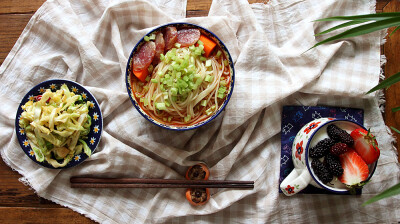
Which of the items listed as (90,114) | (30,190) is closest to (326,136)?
(90,114)

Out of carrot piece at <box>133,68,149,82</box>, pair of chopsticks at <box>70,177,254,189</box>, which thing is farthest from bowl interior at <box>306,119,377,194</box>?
carrot piece at <box>133,68,149,82</box>

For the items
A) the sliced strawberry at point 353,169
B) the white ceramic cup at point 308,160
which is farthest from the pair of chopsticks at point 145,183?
the sliced strawberry at point 353,169

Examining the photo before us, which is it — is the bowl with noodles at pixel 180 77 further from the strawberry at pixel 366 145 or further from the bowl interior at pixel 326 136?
the strawberry at pixel 366 145

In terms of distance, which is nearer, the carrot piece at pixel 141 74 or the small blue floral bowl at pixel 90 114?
the carrot piece at pixel 141 74

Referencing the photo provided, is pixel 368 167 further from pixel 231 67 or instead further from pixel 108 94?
pixel 108 94

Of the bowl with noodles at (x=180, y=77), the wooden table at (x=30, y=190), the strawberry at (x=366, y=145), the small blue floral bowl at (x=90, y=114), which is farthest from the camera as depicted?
the wooden table at (x=30, y=190)

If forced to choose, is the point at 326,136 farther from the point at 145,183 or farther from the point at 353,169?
the point at 145,183

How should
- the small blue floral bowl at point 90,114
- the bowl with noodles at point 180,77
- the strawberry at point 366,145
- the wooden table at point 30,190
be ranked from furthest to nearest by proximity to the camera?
the wooden table at point 30,190, the small blue floral bowl at point 90,114, the bowl with noodles at point 180,77, the strawberry at point 366,145
